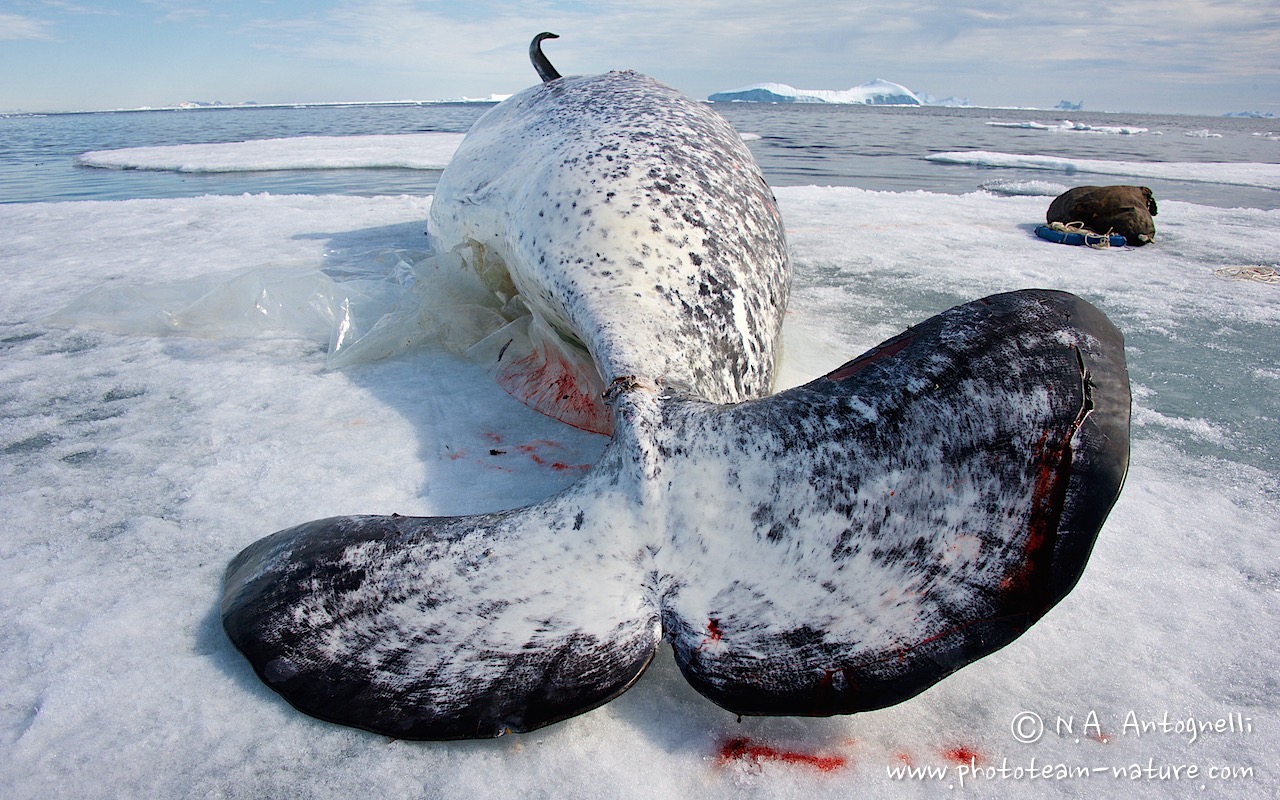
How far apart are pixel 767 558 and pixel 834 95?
127 meters

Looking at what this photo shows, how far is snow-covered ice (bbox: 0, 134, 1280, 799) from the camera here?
1.08 metres

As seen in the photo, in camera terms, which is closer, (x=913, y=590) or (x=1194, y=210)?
(x=913, y=590)

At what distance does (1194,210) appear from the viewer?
21.0 ft

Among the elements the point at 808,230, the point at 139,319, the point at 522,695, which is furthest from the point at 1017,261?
the point at 139,319

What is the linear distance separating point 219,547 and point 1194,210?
7.70 meters

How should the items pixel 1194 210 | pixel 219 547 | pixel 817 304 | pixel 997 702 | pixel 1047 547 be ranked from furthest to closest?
pixel 1194 210
pixel 817 304
pixel 219 547
pixel 997 702
pixel 1047 547

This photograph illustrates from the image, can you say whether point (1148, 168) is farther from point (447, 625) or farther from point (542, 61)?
point (447, 625)

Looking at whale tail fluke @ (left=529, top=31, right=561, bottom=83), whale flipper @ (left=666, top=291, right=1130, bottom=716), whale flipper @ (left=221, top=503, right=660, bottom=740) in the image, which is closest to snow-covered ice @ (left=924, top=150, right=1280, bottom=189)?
whale tail fluke @ (left=529, top=31, right=561, bottom=83)

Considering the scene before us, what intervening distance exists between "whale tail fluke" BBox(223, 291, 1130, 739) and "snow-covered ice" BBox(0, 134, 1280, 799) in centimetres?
10

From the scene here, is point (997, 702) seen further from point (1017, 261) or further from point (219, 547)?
point (1017, 261)

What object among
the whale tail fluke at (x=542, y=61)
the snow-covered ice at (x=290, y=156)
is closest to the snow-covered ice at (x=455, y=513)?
the whale tail fluke at (x=542, y=61)

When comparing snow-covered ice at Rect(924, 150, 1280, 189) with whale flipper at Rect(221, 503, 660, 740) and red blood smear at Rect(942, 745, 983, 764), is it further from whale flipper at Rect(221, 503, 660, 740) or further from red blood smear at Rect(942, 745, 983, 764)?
whale flipper at Rect(221, 503, 660, 740)

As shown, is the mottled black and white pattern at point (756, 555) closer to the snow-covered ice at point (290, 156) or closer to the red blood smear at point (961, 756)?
the red blood smear at point (961, 756)

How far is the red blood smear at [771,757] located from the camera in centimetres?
108
